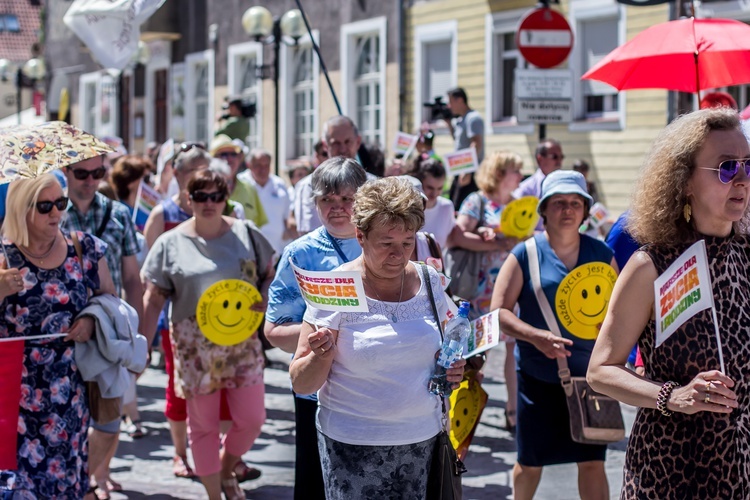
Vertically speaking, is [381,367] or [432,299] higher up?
[432,299]

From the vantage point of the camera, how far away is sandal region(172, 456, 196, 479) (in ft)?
24.6

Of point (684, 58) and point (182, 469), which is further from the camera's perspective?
point (182, 469)

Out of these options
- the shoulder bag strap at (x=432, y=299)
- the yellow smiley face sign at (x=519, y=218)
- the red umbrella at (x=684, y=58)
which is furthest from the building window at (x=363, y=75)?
the shoulder bag strap at (x=432, y=299)

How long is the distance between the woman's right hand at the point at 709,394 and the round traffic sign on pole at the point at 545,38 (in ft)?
29.3

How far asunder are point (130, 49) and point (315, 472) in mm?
4930

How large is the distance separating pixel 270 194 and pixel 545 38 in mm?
3079

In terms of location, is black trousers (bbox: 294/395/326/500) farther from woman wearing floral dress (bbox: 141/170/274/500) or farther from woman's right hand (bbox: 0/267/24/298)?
woman wearing floral dress (bbox: 141/170/274/500)

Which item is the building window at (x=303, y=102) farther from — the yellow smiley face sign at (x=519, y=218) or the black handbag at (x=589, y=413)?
the black handbag at (x=589, y=413)

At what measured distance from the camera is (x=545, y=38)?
478 inches

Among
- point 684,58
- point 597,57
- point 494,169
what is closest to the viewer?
point 684,58

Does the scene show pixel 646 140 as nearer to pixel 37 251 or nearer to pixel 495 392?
pixel 495 392

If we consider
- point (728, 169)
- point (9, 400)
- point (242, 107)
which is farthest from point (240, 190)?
point (728, 169)

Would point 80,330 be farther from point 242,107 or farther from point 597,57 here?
point 597,57

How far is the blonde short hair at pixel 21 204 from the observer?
5262 millimetres
